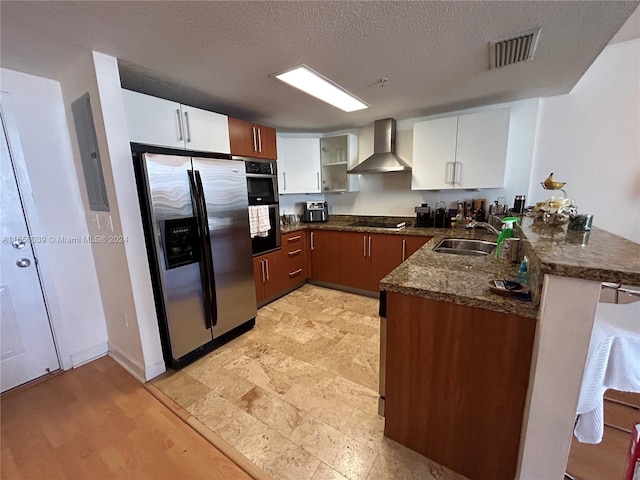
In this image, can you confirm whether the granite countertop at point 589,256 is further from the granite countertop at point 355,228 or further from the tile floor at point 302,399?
the granite countertop at point 355,228

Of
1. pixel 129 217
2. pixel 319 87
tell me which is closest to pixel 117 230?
pixel 129 217

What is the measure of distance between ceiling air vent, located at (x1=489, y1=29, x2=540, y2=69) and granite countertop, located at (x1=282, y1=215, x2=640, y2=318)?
3.61 feet

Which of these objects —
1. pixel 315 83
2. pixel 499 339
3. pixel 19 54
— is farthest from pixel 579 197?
pixel 19 54

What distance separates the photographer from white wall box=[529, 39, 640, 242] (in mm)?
2201

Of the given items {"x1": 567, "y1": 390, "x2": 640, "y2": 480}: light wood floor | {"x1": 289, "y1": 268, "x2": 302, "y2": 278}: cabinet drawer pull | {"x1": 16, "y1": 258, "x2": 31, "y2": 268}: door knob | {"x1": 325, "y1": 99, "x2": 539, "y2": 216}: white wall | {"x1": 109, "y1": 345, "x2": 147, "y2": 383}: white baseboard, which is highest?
{"x1": 325, "y1": 99, "x2": 539, "y2": 216}: white wall

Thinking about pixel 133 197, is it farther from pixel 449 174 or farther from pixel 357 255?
pixel 449 174

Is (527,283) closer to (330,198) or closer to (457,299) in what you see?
(457,299)

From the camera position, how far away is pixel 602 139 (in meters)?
2.34

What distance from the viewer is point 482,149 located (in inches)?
104

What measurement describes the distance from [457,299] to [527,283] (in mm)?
378

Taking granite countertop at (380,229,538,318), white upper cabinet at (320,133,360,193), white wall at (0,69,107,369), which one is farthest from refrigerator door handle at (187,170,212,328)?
white upper cabinet at (320,133,360,193)

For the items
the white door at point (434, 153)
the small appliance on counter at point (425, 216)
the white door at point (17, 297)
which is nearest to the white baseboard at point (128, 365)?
the white door at point (17, 297)

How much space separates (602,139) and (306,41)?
9.18ft

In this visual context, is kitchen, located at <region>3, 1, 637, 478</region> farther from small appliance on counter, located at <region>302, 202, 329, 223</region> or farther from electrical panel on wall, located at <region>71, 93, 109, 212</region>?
small appliance on counter, located at <region>302, 202, 329, 223</region>
